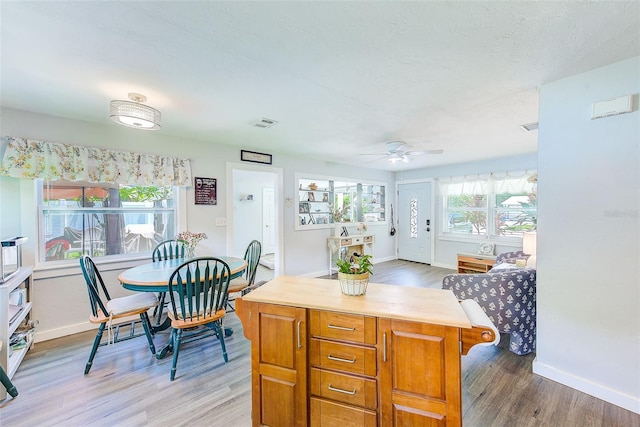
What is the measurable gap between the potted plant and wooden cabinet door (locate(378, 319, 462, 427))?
0.24m

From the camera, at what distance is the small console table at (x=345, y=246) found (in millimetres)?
5400

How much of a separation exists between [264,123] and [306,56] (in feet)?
4.67

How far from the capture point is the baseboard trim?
177 centimetres

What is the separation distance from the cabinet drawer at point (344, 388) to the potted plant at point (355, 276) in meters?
0.43

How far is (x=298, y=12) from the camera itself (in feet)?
4.33

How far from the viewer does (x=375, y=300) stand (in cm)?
146

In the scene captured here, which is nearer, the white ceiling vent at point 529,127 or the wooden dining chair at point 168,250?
the white ceiling vent at point 529,127

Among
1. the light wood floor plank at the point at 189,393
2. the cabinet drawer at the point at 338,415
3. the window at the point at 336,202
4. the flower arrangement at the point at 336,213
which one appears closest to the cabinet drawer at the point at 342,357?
the cabinet drawer at the point at 338,415

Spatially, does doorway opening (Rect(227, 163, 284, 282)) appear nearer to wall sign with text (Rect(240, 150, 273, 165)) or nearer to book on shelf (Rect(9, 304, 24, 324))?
wall sign with text (Rect(240, 150, 273, 165))

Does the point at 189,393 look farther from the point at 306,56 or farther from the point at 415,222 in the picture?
the point at 415,222

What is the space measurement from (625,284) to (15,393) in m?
4.36

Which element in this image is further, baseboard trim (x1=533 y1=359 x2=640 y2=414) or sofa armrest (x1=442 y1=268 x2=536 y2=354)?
sofa armrest (x1=442 y1=268 x2=536 y2=354)

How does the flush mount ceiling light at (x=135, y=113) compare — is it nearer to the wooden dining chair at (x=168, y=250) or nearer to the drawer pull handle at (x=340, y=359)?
the wooden dining chair at (x=168, y=250)

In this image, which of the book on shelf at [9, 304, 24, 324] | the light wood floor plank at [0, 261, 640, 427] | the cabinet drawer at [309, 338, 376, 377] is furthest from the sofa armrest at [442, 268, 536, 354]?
the book on shelf at [9, 304, 24, 324]
